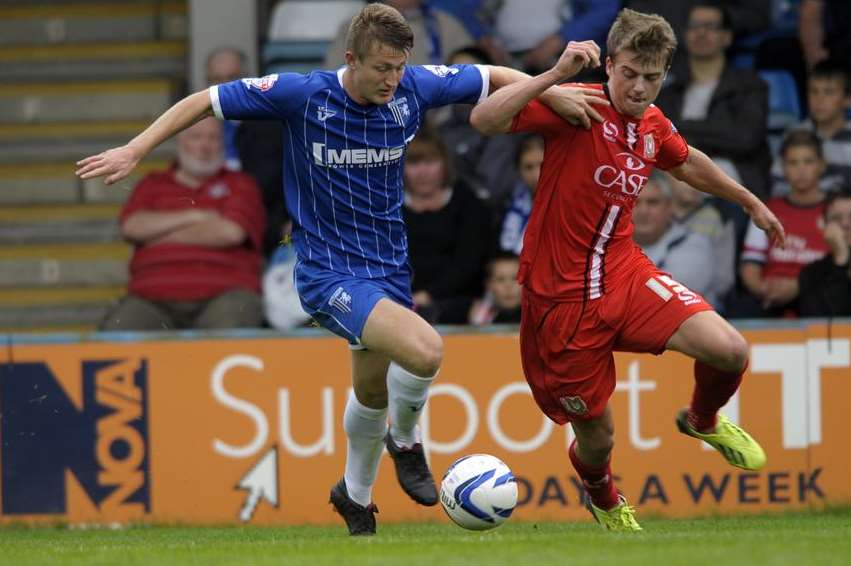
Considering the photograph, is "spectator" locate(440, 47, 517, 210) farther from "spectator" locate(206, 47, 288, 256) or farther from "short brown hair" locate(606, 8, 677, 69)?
"short brown hair" locate(606, 8, 677, 69)

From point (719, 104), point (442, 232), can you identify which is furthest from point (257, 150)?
point (719, 104)

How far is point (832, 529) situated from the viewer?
25.9 feet

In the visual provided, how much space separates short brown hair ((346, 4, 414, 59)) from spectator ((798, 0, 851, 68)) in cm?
591

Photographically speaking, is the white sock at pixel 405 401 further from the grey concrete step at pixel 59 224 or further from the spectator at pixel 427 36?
the grey concrete step at pixel 59 224

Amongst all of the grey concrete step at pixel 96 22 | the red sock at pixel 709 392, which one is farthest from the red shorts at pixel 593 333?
the grey concrete step at pixel 96 22

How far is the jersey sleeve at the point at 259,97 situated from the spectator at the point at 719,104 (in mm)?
4741

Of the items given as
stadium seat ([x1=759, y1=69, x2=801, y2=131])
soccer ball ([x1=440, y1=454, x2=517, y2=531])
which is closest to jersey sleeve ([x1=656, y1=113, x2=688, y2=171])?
soccer ball ([x1=440, y1=454, x2=517, y2=531])

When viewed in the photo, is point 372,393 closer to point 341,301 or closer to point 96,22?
point 341,301

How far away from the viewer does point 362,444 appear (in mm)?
7672

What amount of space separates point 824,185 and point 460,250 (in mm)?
2556

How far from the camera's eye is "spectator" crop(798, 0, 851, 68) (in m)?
12.2

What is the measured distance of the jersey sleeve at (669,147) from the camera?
748cm

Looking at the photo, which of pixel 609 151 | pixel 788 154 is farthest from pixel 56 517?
pixel 788 154

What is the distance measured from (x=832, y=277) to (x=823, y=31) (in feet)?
8.68
